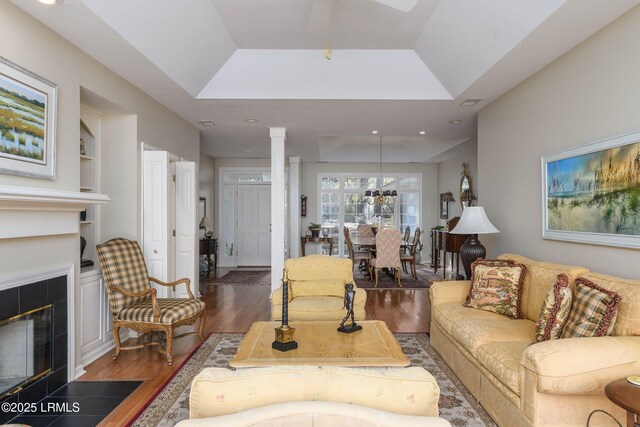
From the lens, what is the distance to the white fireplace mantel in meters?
2.23

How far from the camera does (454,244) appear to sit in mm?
6570

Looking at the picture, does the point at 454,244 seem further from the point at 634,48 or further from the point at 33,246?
the point at 33,246

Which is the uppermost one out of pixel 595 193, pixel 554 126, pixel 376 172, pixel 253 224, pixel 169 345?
pixel 376 172

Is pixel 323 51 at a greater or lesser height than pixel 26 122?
greater

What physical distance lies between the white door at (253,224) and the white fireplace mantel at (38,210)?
19.9 feet

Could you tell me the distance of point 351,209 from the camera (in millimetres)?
9773

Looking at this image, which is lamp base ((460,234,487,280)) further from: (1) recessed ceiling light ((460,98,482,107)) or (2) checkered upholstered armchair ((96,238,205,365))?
(2) checkered upholstered armchair ((96,238,205,365))

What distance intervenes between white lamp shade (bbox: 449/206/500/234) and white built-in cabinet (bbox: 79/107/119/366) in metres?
3.60

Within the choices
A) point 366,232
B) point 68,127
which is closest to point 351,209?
point 366,232

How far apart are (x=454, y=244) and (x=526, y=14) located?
4486mm

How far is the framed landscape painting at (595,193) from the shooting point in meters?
2.49

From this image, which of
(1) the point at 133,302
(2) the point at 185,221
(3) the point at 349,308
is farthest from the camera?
(2) the point at 185,221

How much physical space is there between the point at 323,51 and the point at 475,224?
2435 millimetres

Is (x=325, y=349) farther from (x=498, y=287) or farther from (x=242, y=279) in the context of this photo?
(x=242, y=279)
